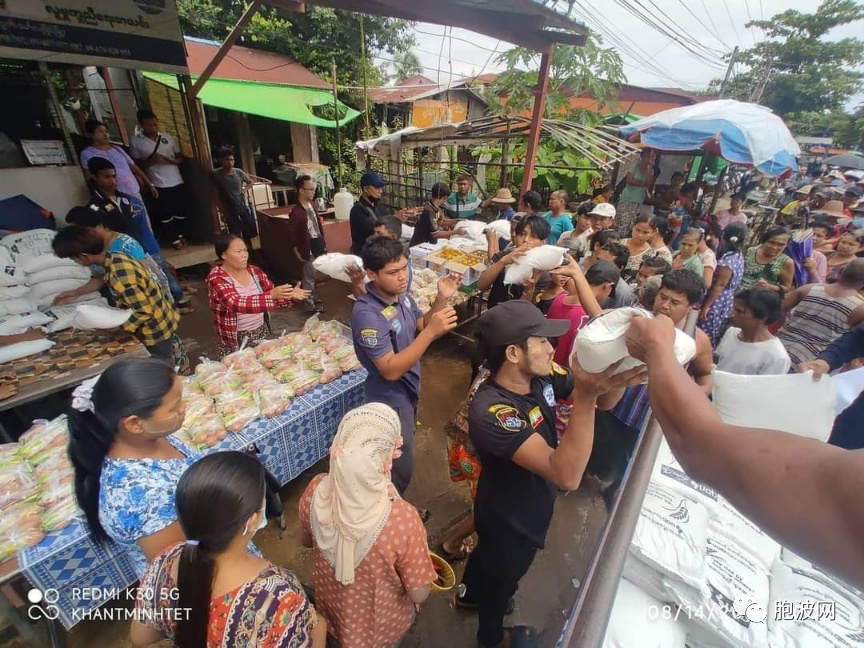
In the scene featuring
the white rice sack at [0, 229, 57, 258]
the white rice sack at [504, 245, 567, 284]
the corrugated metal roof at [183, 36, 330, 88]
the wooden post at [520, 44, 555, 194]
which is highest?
the corrugated metal roof at [183, 36, 330, 88]

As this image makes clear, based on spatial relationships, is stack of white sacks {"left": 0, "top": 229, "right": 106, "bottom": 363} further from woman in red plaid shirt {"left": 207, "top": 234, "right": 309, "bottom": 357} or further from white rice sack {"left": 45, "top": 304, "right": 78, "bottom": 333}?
woman in red plaid shirt {"left": 207, "top": 234, "right": 309, "bottom": 357}

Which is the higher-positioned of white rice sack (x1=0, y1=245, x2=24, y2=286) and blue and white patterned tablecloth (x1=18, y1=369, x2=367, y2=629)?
white rice sack (x1=0, y1=245, x2=24, y2=286)

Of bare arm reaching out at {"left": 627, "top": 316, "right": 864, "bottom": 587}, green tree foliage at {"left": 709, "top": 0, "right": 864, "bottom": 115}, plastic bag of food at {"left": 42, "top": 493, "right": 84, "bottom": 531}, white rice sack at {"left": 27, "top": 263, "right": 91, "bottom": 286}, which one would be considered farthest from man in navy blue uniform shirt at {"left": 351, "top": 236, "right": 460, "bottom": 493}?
green tree foliage at {"left": 709, "top": 0, "right": 864, "bottom": 115}

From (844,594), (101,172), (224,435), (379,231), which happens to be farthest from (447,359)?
(101,172)

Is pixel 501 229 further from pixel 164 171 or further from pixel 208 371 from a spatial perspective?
pixel 164 171

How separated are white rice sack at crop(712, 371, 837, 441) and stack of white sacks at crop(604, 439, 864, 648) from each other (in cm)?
48

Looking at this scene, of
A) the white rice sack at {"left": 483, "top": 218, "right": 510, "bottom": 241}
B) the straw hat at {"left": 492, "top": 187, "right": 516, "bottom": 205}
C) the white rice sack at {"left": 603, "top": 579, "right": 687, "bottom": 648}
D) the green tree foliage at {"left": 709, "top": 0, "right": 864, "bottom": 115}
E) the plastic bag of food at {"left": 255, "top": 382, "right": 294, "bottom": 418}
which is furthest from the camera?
the green tree foliage at {"left": 709, "top": 0, "right": 864, "bottom": 115}

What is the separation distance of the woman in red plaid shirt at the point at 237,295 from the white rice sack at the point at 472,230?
319 centimetres

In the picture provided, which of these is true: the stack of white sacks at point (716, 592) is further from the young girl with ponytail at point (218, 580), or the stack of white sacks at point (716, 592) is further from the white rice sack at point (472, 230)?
the white rice sack at point (472, 230)

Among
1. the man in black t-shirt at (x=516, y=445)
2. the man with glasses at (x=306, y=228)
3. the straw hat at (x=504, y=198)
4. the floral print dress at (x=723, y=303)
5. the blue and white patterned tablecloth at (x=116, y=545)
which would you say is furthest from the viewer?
the straw hat at (x=504, y=198)

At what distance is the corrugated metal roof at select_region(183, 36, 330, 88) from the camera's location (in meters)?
9.55

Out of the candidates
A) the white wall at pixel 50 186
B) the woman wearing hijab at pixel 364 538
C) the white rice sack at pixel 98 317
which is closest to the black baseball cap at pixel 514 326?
the woman wearing hijab at pixel 364 538

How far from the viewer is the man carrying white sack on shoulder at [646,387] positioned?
2.49 metres

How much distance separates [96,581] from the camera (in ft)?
6.91
